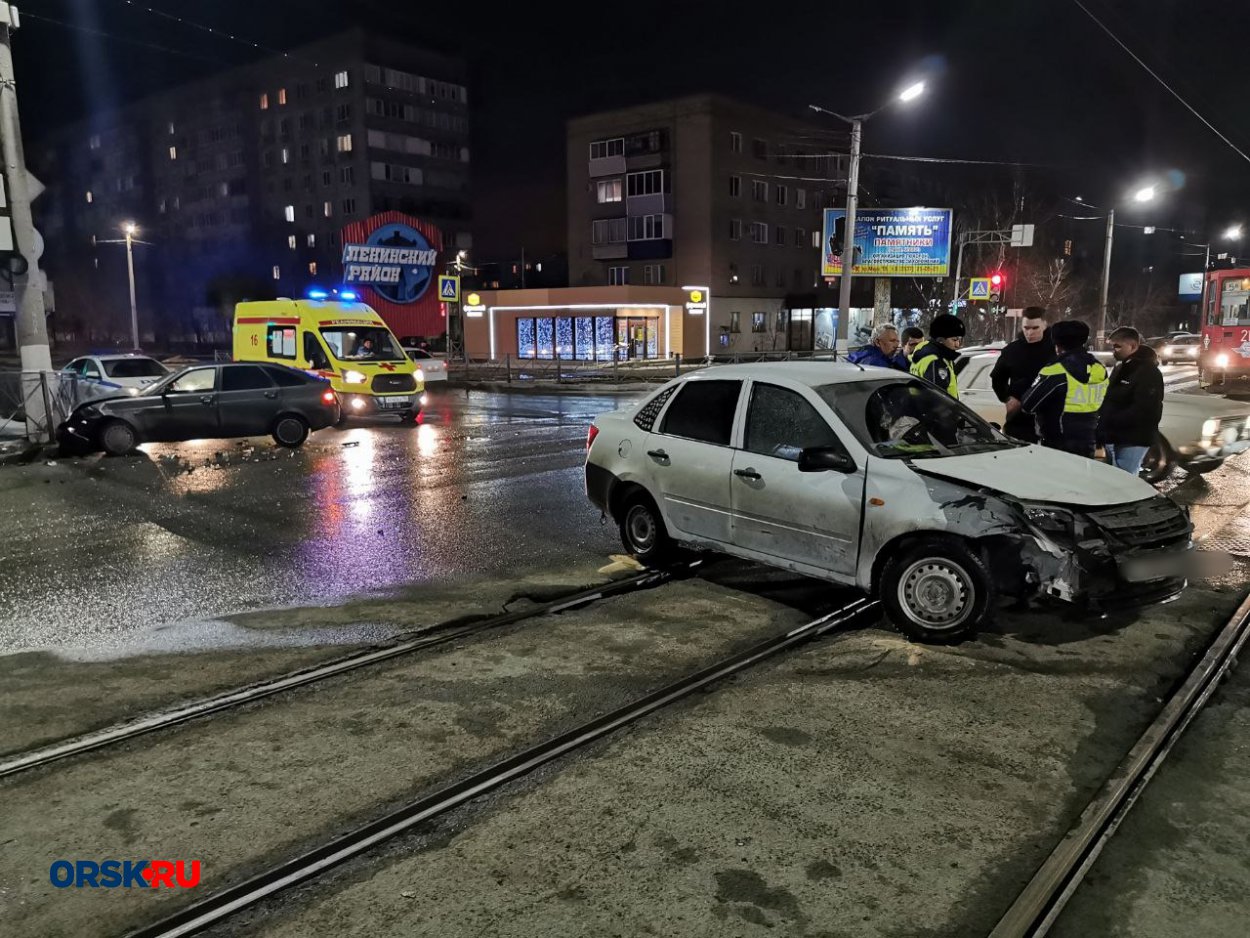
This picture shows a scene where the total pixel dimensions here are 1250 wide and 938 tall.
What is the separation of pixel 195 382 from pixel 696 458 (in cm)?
1073

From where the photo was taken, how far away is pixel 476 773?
3.78 m

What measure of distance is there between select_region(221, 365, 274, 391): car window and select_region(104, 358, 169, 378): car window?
7.07 meters

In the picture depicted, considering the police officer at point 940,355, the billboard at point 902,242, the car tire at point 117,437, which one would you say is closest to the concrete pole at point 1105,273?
the billboard at point 902,242

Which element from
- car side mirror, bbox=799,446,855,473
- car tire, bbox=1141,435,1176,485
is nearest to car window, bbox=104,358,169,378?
car side mirror, bbox=799,446,855,473

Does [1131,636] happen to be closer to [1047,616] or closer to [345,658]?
[1047,616]

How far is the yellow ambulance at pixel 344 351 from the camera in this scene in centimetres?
1778

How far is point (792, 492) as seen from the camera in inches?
223

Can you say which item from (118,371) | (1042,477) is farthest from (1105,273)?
(1042,477)

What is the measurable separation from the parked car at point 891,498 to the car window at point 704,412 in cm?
1

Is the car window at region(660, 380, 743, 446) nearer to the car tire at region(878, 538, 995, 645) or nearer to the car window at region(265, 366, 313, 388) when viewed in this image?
the car tire at region(878, 538, 995, 645)

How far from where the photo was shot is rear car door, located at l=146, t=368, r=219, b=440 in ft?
44.3

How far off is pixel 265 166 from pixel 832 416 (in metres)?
86.5

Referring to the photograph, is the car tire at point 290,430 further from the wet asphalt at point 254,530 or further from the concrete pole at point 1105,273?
the concrete pole at point 1105,273

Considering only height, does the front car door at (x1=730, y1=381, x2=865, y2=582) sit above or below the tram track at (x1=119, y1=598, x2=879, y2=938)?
above
